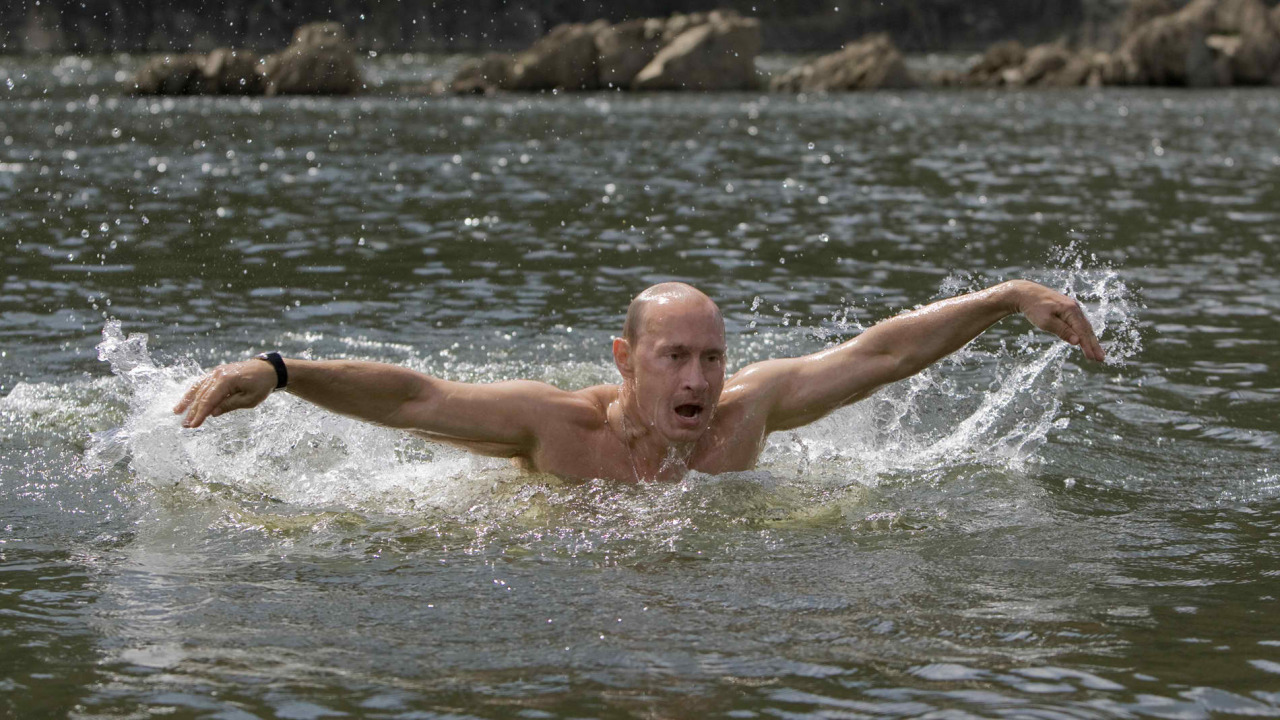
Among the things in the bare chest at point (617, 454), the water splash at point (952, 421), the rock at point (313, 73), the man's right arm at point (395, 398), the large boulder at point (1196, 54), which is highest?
the rock at point (313, 73)

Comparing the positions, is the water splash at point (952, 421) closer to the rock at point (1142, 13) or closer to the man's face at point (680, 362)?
the man's face at point (680, 362)

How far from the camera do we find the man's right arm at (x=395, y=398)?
603cm

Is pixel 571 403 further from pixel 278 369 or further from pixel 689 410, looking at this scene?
pixel 278 369

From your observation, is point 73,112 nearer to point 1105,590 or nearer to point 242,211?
point 242,211

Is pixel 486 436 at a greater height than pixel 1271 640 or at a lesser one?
greater

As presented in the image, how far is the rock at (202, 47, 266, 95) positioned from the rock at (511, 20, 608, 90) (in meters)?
8.77

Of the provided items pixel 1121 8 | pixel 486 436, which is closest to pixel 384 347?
pixel 486 436

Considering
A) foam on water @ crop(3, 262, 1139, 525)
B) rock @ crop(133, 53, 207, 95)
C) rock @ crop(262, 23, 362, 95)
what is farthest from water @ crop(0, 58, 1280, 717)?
rock @ crop(133, 53, 207, 95)

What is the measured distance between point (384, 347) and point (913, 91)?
45.6 metres

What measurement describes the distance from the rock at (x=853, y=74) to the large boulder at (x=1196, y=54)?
820 centimetres

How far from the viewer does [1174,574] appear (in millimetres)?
6777

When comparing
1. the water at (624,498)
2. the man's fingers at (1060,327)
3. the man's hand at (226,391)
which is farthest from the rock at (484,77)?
the man's hand at (226,391)

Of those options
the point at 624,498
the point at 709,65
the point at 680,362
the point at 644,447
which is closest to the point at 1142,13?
the point at 709,65

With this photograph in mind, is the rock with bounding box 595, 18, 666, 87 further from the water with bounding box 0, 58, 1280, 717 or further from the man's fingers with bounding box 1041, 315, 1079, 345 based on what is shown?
the man's fingers with bounding box 1041, 315, 1079, 345
